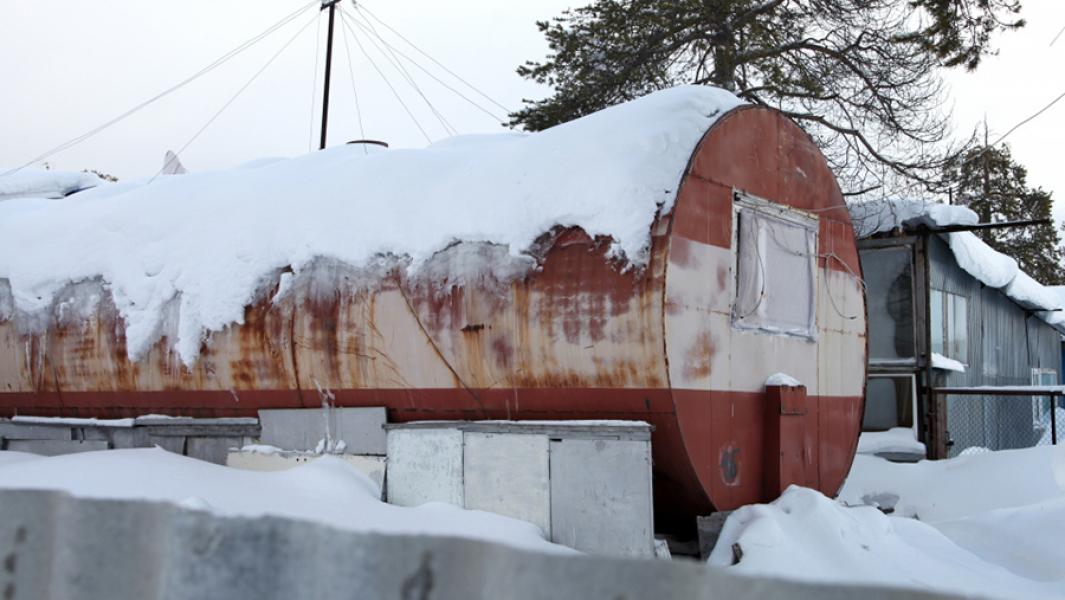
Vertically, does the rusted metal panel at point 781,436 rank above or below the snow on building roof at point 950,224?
below

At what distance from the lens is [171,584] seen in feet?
11.2

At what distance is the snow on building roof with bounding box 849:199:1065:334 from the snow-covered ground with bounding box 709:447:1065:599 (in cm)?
456

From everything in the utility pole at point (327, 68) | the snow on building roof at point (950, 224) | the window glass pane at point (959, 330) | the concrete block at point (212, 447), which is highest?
the utility pole at point (327, 68)

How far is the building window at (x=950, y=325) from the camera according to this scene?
1427cm

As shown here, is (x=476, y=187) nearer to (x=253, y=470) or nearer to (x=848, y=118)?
(x=253, y=470)

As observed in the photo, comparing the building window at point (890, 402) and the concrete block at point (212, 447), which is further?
the building window at point (890, 402)

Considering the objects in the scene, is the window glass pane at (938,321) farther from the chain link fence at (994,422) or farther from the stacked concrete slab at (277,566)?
the stacked concrete slab at (277,566)

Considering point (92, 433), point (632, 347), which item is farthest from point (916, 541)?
point (92, 433)

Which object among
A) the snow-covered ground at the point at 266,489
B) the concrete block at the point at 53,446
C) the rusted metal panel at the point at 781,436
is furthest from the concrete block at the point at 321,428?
the rusted metal panel at the point at 781,436

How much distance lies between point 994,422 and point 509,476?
12.6 meters

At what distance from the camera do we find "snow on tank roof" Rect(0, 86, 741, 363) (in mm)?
6645

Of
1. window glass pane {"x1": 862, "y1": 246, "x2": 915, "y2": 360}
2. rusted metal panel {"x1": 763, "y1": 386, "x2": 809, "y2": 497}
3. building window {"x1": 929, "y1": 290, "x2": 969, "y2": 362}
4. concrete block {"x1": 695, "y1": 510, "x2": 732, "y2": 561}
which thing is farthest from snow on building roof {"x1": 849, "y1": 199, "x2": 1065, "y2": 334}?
concrete block {"x1": 695, "y1": 510, "x2": 732, "y2": 561}

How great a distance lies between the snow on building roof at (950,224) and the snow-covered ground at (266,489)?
28.2ft

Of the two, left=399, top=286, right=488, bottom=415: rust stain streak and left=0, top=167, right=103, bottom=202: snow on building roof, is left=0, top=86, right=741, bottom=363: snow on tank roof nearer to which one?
left=399, top=286, right=488, bottom=415: rust stain streak
